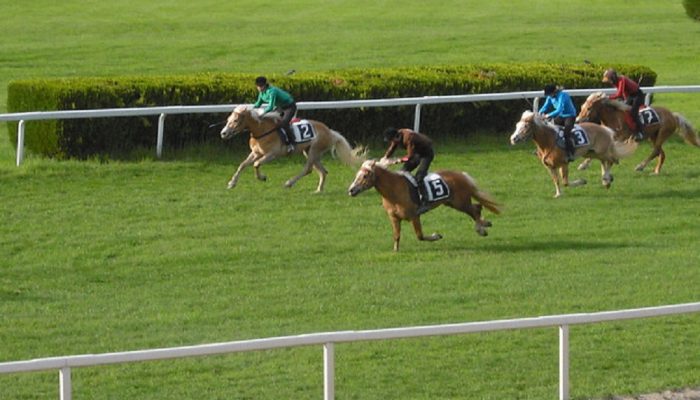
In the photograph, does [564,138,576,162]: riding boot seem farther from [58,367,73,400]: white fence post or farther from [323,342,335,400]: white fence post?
[58,367,73,400]: white fence post

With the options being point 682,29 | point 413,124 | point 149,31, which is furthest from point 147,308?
point 682,29

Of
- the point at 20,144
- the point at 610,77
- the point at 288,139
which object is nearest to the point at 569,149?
the point at 610,77

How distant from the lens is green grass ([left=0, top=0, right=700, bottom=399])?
377 inches

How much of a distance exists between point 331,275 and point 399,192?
4.94 ft

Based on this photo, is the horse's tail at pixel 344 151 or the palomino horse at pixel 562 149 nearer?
the palomino horse at pixel 562 149

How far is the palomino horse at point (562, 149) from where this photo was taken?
696 inches

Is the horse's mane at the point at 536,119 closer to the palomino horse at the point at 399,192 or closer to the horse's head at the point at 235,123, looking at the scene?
the palomino horse at the point at 399,192

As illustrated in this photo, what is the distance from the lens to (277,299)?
1293 cm

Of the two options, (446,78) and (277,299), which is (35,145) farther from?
(277,299)

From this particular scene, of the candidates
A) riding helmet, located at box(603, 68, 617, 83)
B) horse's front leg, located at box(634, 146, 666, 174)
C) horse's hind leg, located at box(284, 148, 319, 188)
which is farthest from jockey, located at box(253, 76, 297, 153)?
horse's front leg, located at box(634, 146, 666, 174)

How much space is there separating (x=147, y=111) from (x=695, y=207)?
20.8ft

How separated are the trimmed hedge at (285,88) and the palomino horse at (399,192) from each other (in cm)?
496

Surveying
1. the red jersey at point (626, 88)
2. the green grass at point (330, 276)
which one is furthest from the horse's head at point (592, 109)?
the green grass at point (330, 276)

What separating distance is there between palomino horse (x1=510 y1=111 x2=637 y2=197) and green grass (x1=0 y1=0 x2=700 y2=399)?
27cm
